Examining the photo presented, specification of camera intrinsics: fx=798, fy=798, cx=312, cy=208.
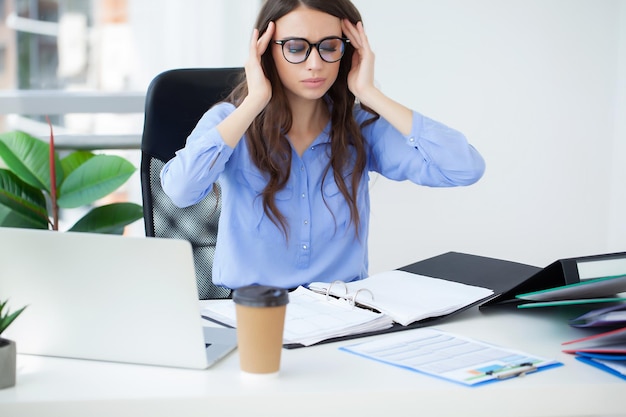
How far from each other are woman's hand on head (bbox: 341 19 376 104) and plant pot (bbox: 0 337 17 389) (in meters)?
1.02

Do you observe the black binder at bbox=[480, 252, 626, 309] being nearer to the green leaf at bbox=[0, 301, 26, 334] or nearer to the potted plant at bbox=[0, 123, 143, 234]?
the green leaf at bbox=[0, 301, 26, 334]

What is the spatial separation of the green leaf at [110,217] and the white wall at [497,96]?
659 millimetres

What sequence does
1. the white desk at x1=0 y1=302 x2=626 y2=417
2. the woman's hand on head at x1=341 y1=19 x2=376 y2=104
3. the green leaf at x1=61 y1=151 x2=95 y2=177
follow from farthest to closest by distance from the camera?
the green leaf at x1=61 y1=151 x2=95 y2=177 → the woman's hand on head at x1=341 y1=19 x2=376 y2=104 → the white desk at x1=0 y1=302 x2=626 y2=417

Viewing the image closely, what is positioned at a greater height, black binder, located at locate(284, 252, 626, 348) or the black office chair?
the black office chair

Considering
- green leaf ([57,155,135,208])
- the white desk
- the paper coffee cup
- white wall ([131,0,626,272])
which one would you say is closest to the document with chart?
the white desk

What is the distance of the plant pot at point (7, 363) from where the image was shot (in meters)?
0.89

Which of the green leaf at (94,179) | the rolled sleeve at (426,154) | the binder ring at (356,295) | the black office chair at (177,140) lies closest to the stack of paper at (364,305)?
the binder ring at (356,295)

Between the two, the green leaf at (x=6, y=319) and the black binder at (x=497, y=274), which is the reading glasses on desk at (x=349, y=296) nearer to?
the black binder at (x=497, y=274)

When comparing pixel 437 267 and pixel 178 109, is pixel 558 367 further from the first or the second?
pixel 178 109

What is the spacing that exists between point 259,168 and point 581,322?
2.69 feet

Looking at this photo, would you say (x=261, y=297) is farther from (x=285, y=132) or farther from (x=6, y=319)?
(x=285, y=132)

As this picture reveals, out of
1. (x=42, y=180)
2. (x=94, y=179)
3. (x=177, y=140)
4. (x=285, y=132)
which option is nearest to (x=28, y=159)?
(x=42, y=180)

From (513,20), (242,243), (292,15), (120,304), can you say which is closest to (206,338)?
(120,304)

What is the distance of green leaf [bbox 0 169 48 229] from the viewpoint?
2680 mm
